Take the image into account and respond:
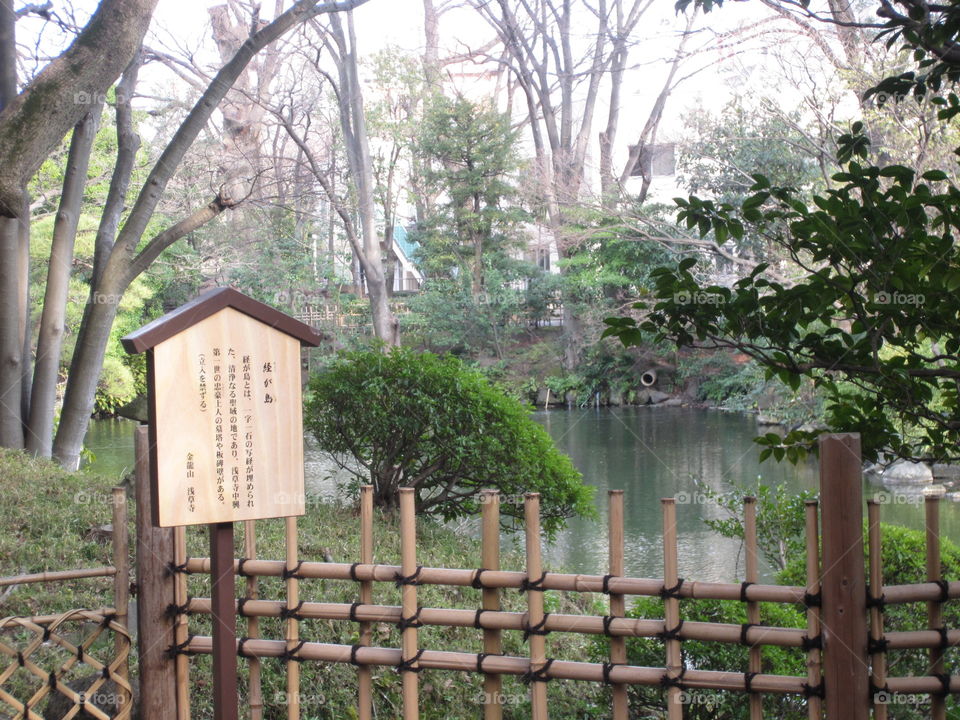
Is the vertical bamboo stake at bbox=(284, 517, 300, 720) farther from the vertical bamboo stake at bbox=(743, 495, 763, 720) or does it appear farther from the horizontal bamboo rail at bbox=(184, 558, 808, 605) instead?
the vertical bamboo stake at bbox=(743, 495, 763, 720)

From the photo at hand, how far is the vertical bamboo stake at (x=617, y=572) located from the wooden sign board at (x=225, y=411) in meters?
0.53

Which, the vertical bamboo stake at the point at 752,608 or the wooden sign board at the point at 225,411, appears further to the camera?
the vertical bamboo stake at the point at 752,608

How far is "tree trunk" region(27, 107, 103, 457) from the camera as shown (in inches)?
155

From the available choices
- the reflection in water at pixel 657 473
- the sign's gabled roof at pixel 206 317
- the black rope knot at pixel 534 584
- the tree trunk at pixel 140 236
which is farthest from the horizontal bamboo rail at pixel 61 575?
the reflection in water at pixel 657 473

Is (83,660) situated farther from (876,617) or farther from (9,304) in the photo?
(9,304)

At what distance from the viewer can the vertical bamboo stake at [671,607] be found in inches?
56.8

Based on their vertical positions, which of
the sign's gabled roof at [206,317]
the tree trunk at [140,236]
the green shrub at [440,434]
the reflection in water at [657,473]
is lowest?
the reflection in water at [657,473]

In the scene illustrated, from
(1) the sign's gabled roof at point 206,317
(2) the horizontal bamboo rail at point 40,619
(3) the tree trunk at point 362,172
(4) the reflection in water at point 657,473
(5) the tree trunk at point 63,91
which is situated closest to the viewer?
(1) the sign's gabled roof at point 206,317

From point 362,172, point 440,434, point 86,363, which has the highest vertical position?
point 362,172

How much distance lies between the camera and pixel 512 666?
1528mm

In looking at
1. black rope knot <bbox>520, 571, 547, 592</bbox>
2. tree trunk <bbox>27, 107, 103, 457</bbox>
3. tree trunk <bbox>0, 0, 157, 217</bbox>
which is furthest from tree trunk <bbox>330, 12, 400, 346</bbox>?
black rope knot <bbox>520, 571, 547, 592</bbox>

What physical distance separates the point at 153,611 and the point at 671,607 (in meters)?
1.04

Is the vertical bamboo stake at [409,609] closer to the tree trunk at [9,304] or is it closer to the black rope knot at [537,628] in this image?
the black rope knot at [537,628]

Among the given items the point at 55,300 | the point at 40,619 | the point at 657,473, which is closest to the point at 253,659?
the point at 40,619
